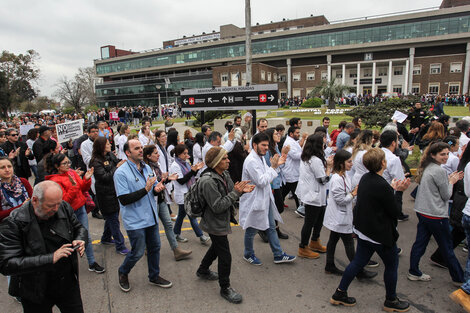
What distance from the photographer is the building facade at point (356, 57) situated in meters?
52.0

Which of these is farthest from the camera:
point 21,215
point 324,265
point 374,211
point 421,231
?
point 324,265

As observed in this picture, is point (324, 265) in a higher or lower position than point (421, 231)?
lower

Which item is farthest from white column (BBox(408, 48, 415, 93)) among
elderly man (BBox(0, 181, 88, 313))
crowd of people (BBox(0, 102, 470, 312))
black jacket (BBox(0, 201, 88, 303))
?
black jacket (BBox(0, 201, 88, 303))

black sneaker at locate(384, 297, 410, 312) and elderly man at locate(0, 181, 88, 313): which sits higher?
elderly man at locate(0, 181, 88, 313)

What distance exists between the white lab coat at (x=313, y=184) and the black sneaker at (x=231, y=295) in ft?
5.59

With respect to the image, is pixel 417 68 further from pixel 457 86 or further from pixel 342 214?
pixel 342 214

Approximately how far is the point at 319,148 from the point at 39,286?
12.4 feet

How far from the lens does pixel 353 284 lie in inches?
157

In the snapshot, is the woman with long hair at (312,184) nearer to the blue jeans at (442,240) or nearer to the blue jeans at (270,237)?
the blue jeans at (270,237)

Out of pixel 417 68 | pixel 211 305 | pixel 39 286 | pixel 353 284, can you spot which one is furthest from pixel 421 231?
pixel 417 68

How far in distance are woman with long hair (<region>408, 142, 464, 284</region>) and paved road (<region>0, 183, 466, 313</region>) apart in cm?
44

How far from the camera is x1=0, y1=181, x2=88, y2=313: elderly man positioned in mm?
2363

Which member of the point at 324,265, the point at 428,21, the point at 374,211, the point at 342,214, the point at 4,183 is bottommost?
the point at 324,265

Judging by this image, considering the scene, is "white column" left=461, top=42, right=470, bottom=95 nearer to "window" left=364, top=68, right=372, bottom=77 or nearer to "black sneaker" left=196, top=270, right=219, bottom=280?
"window" left=364, top=68, right=372, bottom=77
